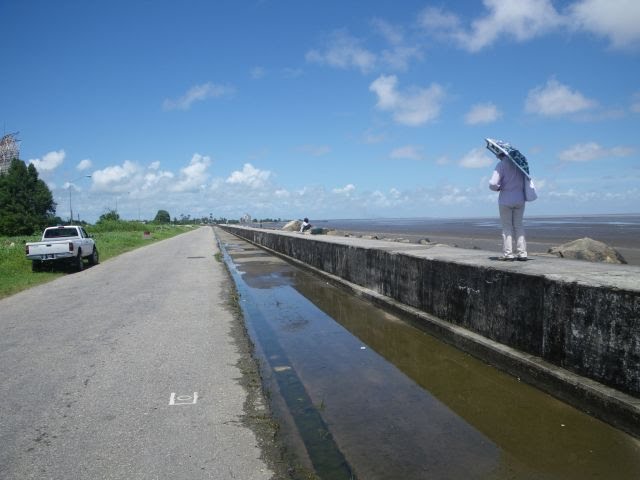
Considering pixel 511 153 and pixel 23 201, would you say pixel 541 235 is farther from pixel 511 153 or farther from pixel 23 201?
pixel 23 201

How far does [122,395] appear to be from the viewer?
472 cm

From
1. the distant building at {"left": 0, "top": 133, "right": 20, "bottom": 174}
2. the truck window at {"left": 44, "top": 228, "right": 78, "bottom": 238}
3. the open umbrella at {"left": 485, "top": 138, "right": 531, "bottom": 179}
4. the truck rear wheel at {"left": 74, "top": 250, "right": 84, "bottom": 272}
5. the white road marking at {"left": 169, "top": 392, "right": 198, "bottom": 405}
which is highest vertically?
the distant building at {"left": 0, "top": 133, "right": 20, "bottom": 174}

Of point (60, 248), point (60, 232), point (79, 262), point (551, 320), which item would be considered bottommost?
point (79, 262)

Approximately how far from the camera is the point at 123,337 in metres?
7.09

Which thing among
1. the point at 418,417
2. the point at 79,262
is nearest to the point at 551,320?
the point at 418,417

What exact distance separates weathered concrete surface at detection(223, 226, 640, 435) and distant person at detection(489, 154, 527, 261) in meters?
0.62

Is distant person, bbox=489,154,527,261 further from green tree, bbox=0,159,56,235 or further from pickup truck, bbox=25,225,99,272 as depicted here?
green tree, bbox=0,159,56,235

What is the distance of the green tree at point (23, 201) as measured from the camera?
8419cm

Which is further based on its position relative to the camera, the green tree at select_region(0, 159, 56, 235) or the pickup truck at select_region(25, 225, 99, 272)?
the green tree at select_region(0, 159, 56, 235)

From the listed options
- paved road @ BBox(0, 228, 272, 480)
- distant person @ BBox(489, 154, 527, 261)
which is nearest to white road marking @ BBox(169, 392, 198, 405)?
paved road @ BBox(0, 228, 272, 480)

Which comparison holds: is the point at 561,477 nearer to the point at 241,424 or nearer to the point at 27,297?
the point at 241,424

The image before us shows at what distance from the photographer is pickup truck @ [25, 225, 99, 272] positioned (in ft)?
55.4

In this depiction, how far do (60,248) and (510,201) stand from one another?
51.2 ft

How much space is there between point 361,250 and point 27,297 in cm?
804
